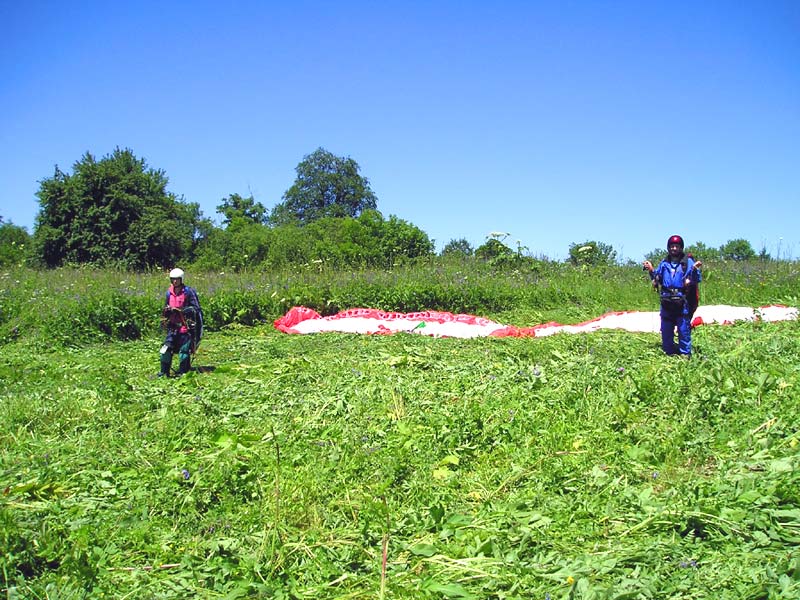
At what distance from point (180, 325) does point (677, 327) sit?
6.99 metres

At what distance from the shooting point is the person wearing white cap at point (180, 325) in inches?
342

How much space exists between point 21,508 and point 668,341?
822 cm

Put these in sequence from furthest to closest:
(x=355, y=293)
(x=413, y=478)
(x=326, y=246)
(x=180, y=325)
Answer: (x=326, y=246) → (x=355, y=293) → (x=180, y=325) → (x=413, y=478)

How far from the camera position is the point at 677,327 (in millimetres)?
9133

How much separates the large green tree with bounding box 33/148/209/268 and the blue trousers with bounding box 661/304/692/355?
23181 mm

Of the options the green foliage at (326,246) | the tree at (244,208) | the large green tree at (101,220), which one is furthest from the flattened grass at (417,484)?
the tree at (244,208)

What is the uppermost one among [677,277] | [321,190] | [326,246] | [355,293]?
[321,190]

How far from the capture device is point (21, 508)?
394 cm

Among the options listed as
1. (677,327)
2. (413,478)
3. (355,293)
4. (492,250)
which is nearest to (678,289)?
(677,327)

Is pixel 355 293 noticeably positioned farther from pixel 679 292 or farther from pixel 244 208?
pixel 244 208

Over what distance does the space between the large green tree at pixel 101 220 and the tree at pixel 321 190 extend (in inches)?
1513

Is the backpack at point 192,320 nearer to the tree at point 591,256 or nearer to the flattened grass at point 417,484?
the flattened grass at point 417,484

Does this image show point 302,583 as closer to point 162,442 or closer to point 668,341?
point 162,442

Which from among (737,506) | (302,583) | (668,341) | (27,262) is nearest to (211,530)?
(302,583)
